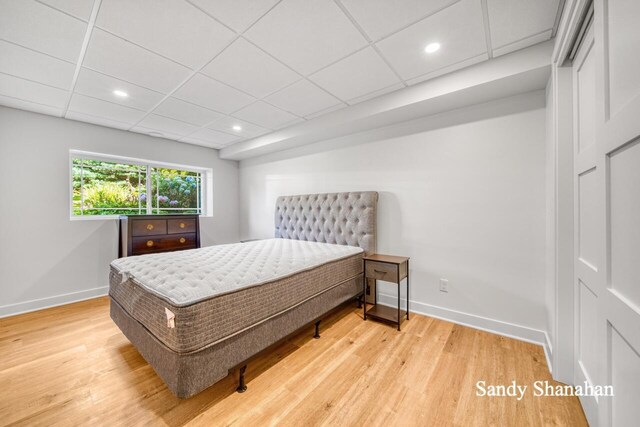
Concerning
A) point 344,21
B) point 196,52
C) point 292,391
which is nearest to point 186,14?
point 196,52

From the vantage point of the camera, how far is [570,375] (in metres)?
1.52

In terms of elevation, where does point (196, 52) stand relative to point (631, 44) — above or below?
above

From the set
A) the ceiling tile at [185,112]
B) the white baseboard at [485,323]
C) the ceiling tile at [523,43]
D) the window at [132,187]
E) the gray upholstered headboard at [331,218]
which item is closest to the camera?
the ceiling tile at [523,43]

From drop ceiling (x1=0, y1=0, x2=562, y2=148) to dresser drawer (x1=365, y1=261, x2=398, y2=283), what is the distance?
1.75 m

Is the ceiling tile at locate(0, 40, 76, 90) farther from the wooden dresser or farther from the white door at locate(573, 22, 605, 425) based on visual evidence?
the white door at locate(573, 22, 605, 425)

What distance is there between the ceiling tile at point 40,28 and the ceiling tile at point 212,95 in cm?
74

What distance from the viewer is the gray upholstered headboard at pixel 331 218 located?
2.84 m

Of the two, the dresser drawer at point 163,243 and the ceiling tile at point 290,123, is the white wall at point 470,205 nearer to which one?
the ceiling tile at point 290,123

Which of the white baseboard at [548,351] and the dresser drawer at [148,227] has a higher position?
the dresser drawer at [148,227]

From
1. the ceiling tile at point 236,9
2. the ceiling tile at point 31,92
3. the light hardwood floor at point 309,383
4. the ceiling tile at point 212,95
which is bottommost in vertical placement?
the light hardwood floor at point 309,383

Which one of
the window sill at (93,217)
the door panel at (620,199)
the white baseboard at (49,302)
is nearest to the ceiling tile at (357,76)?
the door panel at (620,199)

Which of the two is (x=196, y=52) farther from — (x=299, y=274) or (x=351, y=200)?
(x=351, y=200)

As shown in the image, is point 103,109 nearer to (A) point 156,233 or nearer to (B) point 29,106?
(B) point 29,106

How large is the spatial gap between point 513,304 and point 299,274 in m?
1.93
